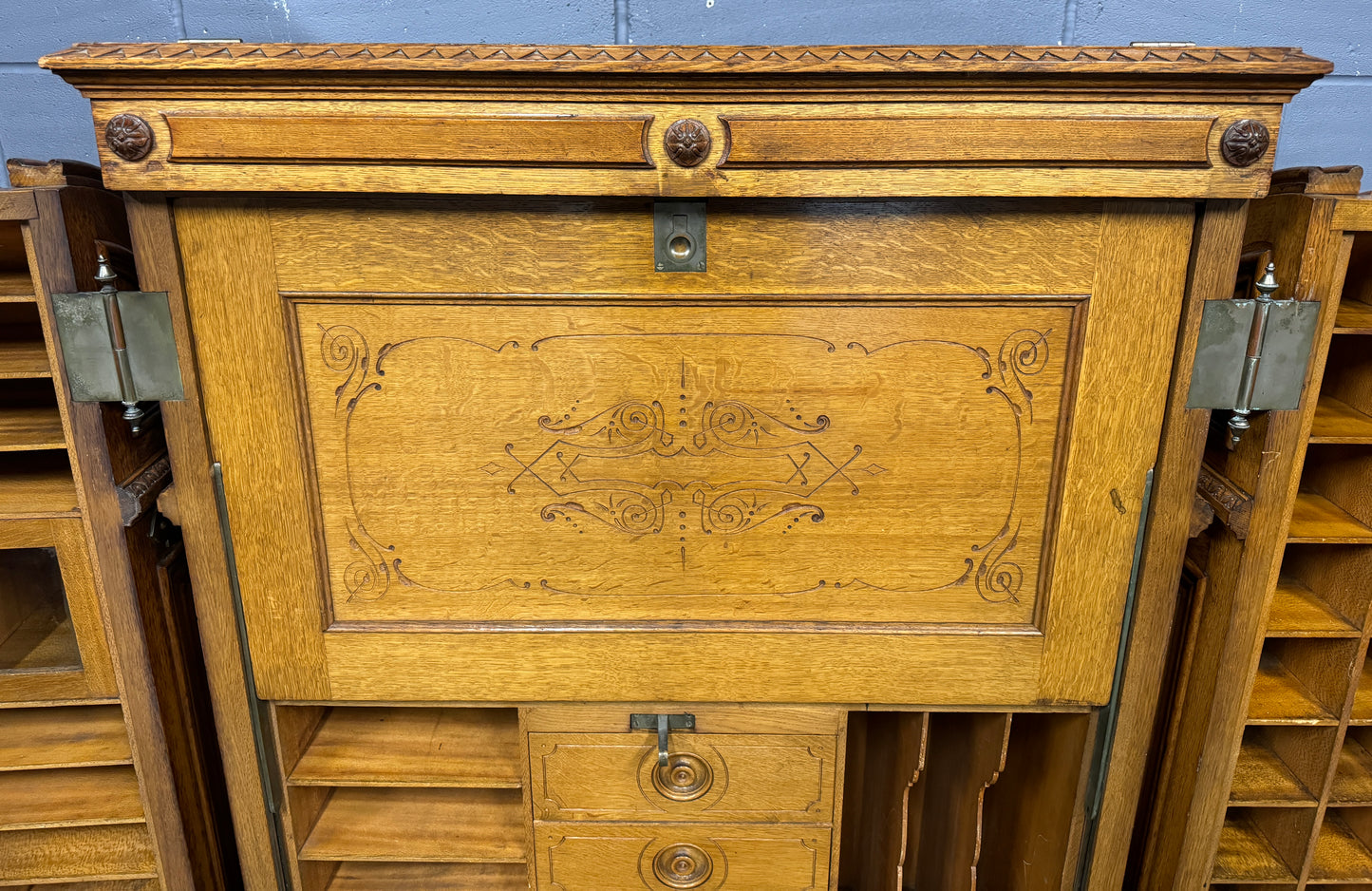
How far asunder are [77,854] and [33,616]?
1.26 ft

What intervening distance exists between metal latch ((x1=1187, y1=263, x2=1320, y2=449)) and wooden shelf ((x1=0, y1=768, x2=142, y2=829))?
1590 mm

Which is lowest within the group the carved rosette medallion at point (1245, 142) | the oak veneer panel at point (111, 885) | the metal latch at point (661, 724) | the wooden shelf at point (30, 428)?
the oak veneer panel at point (111, 885)

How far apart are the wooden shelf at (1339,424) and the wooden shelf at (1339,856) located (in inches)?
24.9

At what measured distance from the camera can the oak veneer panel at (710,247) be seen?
951mm

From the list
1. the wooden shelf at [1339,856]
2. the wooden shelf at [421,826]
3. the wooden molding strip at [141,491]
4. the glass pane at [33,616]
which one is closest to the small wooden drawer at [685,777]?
the wooden shelf at [421,826]

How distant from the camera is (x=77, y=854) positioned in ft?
4.27

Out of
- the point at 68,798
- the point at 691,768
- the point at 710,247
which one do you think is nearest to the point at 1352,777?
the point at 691,768

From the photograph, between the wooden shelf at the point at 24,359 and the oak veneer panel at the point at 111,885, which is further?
the oak veneer panel at the point at 111,885

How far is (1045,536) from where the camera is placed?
1.07 metres

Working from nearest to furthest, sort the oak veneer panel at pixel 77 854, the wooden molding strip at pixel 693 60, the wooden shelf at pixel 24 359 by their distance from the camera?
the wooden molding strip at pixel 693 60 → the wooden shelf at pixel 24 359 → the oak veneer panel at pixel 77 854

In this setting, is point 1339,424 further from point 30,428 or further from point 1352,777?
point 30,428

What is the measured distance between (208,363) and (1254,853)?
5.53 feet

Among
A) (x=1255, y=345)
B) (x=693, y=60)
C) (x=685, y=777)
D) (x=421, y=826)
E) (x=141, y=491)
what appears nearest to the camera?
(x=693, y=60)

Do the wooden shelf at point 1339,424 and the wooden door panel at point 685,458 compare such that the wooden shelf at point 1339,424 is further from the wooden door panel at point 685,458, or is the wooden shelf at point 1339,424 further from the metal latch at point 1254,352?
the wooden door panel at point 685,458
